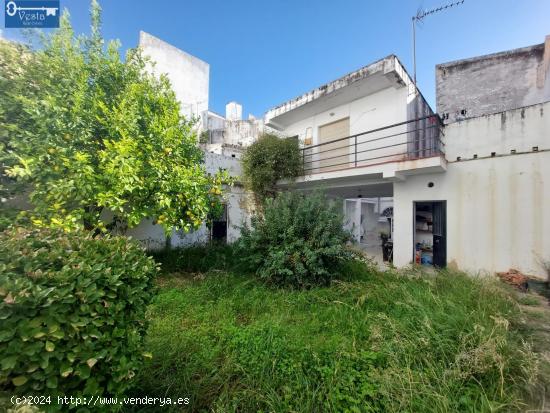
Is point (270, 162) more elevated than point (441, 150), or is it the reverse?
point (270, 162)

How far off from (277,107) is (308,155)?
2.94 metres

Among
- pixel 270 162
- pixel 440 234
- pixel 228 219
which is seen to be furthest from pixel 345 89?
pixel 228 219

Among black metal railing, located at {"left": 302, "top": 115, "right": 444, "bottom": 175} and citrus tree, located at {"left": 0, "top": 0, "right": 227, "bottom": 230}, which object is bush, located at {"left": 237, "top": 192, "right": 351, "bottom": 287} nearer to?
citrus tree, located at {"left": 0, "top": 0, "right": 227, "bottom": 230}

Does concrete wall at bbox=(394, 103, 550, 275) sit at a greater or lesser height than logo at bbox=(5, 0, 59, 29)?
lesser

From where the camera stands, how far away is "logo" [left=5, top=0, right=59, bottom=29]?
4.36 meters

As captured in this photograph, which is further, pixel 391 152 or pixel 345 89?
pixel 345 89

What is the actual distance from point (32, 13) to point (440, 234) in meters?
11.0

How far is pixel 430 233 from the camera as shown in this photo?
20.4ft

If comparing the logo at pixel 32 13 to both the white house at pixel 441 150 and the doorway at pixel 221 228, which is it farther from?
the doorway at pixel 221 228

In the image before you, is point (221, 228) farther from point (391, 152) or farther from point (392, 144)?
point (392, 144)

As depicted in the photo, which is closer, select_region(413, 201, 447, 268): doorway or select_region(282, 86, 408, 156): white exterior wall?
select_region(413, 201, 447, 268): doorway

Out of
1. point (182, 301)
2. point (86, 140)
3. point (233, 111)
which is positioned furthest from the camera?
point (233, 111)

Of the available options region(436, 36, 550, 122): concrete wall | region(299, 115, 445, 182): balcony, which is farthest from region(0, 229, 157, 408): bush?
region(436, 36, 550, 122): concrete wall

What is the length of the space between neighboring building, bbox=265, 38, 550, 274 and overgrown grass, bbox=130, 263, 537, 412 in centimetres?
213
